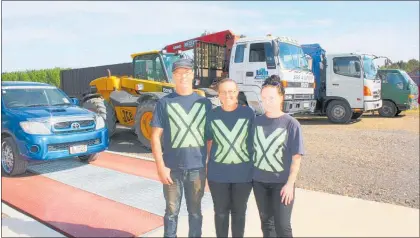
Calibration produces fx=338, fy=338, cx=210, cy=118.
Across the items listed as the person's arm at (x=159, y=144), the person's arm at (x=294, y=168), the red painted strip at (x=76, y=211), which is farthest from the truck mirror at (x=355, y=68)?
the person's arm at (x=159, y=144)

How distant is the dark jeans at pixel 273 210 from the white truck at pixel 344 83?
10335mm

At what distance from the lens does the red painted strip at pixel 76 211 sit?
147 inches

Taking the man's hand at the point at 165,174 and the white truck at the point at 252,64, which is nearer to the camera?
the man's hand at the point at 165,174

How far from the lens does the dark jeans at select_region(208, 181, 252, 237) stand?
2.74 m

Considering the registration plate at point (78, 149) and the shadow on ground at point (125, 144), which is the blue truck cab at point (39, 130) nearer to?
the registration plate at point (78, 149)

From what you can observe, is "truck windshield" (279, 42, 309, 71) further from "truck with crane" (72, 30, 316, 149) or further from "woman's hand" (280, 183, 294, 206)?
"woman's hand" (280, 183, 294, 206)

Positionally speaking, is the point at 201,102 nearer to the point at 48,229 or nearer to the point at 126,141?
the point at 48,229

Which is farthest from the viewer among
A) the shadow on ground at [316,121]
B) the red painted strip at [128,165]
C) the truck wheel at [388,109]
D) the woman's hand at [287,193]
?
the truck wheel at [388,109]

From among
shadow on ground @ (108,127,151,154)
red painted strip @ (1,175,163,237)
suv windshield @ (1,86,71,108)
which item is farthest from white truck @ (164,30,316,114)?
red painted strip @ (1,175,163,237)

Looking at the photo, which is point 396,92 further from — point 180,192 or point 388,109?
point 180,192

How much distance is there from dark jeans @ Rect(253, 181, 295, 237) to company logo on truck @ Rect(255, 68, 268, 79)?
6534 millimetres

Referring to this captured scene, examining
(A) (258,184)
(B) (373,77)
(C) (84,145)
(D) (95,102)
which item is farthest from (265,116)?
(B) (373,77)

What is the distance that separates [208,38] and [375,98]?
655 cm

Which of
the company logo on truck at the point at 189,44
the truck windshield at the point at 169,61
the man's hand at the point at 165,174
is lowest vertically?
the man's hand at the point at 165,174
